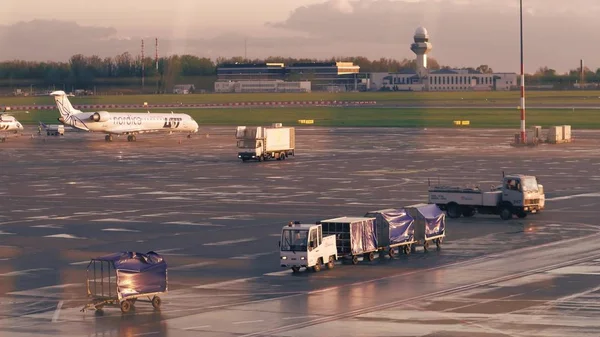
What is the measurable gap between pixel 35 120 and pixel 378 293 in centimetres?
16605

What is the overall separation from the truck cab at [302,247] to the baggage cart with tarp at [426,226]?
6622 millimetres

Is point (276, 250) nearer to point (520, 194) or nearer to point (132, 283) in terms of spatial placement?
point (132, 283)

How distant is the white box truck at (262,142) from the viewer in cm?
9938

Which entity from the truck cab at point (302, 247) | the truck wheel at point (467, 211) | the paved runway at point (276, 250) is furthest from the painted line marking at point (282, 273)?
the truck wheel at point (467, 211)

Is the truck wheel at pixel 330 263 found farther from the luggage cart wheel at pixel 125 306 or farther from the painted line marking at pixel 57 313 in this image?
the painted line marking at pixel 57 313

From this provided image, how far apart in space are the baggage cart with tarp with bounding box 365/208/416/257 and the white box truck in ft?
175

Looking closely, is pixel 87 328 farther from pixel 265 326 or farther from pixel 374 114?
pixel 374 114

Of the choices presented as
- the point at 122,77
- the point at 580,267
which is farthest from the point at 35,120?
the point at 580,267

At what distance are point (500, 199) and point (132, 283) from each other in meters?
28.1

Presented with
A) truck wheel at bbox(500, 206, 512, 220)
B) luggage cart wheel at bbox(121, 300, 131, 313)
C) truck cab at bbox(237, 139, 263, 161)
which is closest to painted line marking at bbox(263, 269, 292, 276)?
luggage cart wheel at bbox(121, 300, 131, 313)

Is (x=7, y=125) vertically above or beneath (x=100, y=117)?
beneath

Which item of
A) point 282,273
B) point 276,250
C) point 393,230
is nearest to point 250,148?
point 276,250

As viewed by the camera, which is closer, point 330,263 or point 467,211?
point 330,263

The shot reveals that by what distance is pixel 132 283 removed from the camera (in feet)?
111
